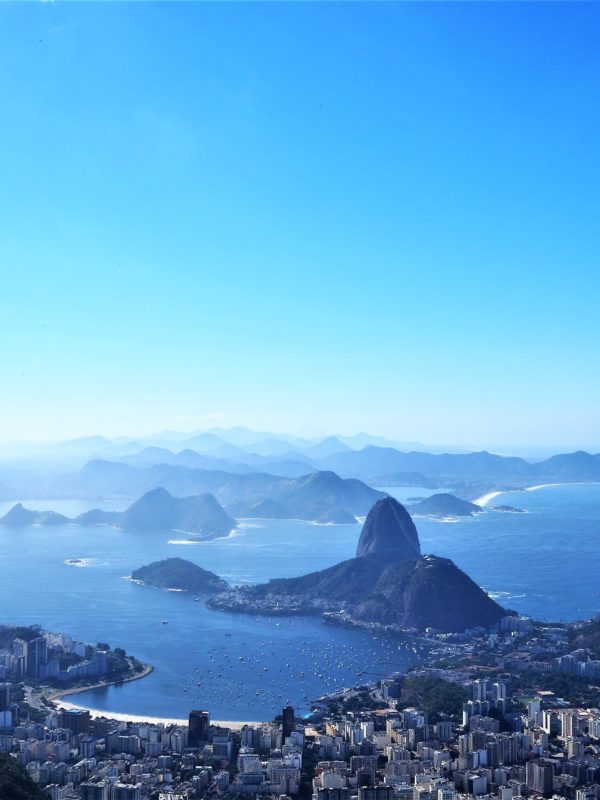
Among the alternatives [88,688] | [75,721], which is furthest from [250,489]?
[75,721]

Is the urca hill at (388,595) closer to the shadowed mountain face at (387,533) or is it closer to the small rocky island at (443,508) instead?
the shadowed mountain face at (387,533)

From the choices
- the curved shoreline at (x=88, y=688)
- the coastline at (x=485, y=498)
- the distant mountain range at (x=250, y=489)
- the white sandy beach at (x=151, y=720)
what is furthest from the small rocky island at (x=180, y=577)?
the coastline at (x=485, y=498)

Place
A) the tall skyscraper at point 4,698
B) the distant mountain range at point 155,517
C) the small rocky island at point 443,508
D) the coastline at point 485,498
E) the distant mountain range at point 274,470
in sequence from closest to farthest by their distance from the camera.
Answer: the tall skyscraper at point 4,698
the distant mountain range at point 155,517
the small rocky island at point 443,508
the coastline at point 485,498
the distant mountain range at point 274,470

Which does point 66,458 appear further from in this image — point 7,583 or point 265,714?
point 265,714

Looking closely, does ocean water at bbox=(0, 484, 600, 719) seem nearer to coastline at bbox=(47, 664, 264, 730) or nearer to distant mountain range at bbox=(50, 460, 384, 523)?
coastline at bbox=(47, 664, 264, 730)

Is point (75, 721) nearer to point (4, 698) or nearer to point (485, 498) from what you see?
point (4, 698)

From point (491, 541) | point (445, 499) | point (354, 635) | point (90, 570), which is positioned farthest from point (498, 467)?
point (354, 635)
